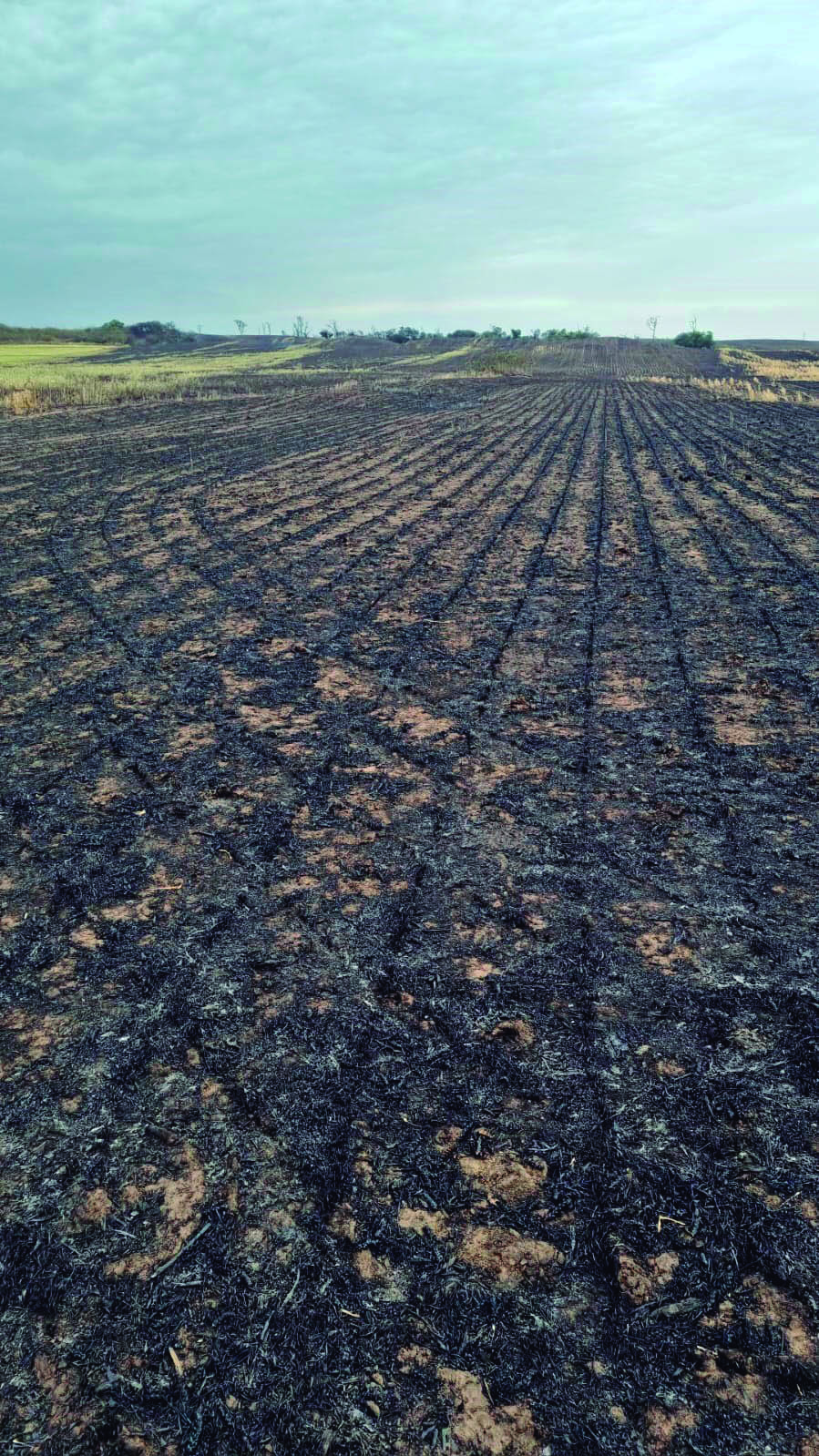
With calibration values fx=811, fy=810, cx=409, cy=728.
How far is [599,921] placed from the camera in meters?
3.14

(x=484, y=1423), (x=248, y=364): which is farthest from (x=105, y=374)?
(x=484, y=1423)

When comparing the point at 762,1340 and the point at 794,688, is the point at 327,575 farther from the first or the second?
the point at 762,1340

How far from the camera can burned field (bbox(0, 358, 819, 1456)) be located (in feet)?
5.71

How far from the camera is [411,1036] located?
8.55 feet

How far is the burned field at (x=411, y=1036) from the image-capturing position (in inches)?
68.5

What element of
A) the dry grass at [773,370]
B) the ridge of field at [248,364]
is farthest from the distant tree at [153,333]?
the dry grass at [773,370]

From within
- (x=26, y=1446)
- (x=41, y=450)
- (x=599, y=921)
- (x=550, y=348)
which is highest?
(x=550, y=348)

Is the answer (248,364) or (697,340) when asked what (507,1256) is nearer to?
(248,364)

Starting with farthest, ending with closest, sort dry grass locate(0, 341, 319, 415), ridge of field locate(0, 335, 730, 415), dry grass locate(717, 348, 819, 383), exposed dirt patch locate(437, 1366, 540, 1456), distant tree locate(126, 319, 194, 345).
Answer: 1. distant tree locate(126, 319, 194, 345)
2. dry grass locate(717, 348, 819, 383)
3. ridge of field locate(0, 335, 730, 415)
4. dry grass locate(0, 341, 319, 415)
5. exposed dirt patch locate(437, 1366, 540, 1456)

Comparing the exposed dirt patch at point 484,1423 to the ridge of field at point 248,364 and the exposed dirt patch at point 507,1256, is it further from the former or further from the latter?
the ridge of field at point 248,364

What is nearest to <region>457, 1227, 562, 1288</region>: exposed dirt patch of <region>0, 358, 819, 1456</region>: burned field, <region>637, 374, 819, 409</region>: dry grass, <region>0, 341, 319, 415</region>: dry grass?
<region>0, 358, 819, 1456</region>: burned field

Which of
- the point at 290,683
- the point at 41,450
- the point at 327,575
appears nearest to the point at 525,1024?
the point at 290,683

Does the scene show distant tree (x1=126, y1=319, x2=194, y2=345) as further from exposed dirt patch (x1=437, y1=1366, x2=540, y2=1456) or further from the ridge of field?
exposed dirt patch (x1=437, y1=1366, x2=540, y2=1456)

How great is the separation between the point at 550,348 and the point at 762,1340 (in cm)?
8095
